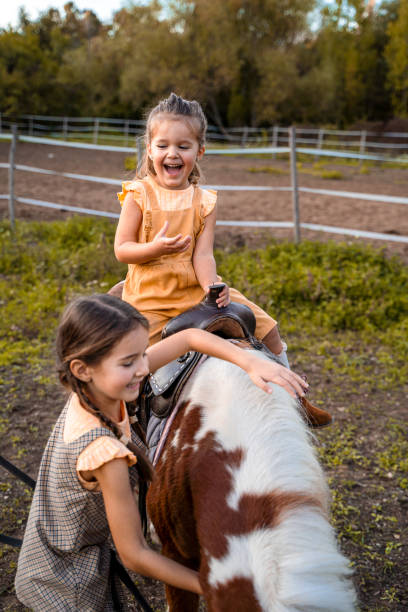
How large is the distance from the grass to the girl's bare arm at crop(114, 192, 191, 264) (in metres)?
1.57

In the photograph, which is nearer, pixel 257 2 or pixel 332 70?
pixel 257 2

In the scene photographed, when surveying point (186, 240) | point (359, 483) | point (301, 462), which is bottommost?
point (359, 483)

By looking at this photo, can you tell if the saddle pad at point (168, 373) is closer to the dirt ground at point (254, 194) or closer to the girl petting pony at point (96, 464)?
the girl petting pony at point (96, 464)

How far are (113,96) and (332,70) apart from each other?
40.8 feet

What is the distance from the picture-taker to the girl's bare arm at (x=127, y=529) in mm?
1270

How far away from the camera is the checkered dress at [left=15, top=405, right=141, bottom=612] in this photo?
1.48 metres

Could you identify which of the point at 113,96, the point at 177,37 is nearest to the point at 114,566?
Result: the point at 177,37

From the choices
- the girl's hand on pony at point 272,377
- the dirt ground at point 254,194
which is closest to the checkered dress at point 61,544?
the girl's hand on pony at point 272,377

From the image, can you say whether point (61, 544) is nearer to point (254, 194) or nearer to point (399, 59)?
point (254, 194)

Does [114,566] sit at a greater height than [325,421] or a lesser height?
lesser

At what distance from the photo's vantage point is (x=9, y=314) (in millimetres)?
5012

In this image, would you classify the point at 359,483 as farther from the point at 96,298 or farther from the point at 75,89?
the point at 75,89

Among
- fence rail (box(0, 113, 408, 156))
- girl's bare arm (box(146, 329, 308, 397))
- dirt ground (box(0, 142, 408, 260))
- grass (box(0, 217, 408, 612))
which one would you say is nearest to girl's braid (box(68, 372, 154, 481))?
girl's bare arm (box(146, 329, 308, 397))

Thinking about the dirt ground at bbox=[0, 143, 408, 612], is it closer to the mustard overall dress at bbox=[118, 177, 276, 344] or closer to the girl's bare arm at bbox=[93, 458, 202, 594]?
the mustard overall dress at bbox=[118, 177, 276, 344]
